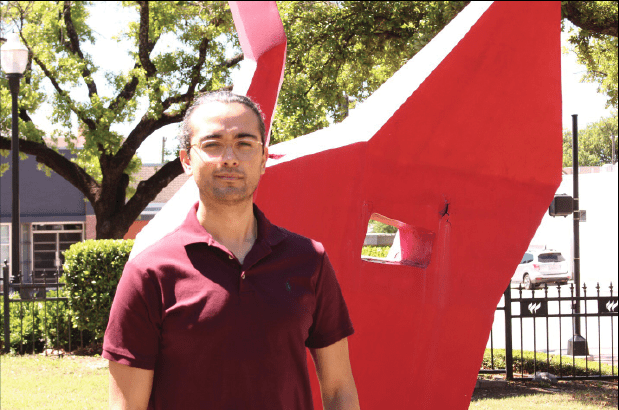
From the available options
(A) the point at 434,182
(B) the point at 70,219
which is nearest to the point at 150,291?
(A) the point at 434,182

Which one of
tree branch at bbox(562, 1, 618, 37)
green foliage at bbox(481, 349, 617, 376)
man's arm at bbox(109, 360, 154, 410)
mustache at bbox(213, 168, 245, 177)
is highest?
tree branch at bbox(562, 1, 618, 37)

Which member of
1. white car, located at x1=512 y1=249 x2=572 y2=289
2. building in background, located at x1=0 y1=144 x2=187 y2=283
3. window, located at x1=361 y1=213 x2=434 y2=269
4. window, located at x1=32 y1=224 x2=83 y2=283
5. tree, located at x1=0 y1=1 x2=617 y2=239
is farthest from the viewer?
window, located at x1=32 y1=224 x2=83 y2=283

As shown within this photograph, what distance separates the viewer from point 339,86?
10.6 metres

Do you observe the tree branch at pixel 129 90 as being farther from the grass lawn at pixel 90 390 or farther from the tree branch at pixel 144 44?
the grass lawn at pixel 90 390

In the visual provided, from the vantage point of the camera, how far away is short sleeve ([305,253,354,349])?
182 centimetres

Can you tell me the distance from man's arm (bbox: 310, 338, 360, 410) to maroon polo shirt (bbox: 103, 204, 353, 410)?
0.16 metres

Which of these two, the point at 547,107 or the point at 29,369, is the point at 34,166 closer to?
the point at 29,369

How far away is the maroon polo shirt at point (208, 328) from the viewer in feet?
5.23

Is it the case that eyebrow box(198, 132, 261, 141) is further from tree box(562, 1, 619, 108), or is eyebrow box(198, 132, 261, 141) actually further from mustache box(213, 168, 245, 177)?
tree box(562, 1, 619, 108)

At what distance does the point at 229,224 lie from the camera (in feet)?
5.86

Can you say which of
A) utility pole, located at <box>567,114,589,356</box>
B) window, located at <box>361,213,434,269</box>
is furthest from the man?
utility pole, located at <box>567,114,589,356</box>

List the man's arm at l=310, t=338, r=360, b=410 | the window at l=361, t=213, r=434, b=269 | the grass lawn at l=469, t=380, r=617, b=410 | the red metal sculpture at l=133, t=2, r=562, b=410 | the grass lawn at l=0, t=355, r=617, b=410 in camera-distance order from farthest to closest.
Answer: the grass lawn at l=469, t=380, r=617, b=410 < the grass lawn at l=0, t=355, r=617, b=410 < the window at l=361, t=213, r=434, b=269 < the red metal sculpture at l=133, t=2, r=562, b=410 < the man's arm at l=310, t=338, r=360, b=410

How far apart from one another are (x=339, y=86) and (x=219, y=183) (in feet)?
29.9

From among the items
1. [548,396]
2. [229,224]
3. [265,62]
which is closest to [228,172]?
[229,224]
